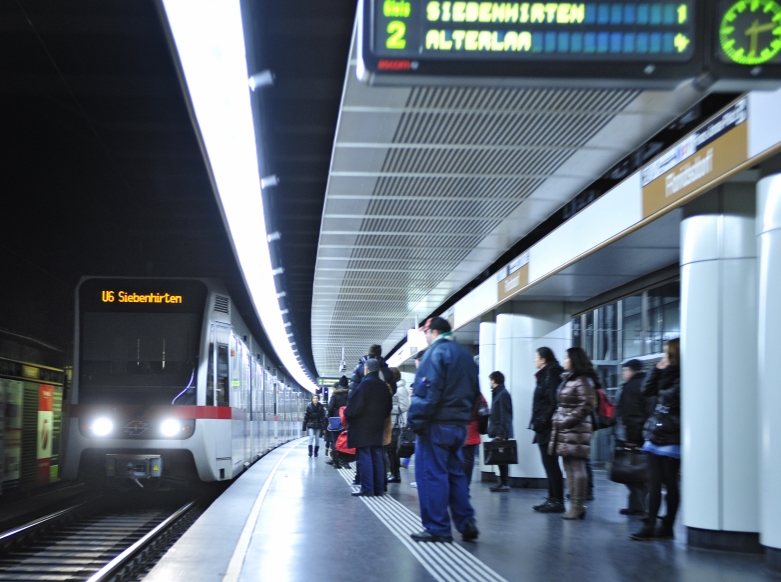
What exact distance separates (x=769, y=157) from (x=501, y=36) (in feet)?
8.36

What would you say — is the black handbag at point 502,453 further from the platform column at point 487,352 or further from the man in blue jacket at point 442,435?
the man in blue jacket at point 442,435

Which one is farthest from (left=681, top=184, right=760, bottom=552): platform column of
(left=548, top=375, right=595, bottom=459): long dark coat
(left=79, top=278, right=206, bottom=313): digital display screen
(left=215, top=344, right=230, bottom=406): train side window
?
(left=79, top=278, right=206, bottom=313): digital display screen

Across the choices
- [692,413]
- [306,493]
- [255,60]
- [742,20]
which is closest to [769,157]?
[742,20]

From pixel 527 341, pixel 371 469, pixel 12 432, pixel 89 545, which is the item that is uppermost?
pixel 527 341

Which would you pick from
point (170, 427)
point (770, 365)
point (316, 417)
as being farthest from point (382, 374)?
point (316, 417)

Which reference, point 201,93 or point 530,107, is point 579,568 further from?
point 201,93

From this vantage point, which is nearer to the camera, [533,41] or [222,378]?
[533,41]

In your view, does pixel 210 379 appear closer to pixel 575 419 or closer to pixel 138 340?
pixel 138 340

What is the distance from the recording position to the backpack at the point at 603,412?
9088mm

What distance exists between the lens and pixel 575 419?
8.73 meters

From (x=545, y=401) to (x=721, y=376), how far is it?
10.00ft

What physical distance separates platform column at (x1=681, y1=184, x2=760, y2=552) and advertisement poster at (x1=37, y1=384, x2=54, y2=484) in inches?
500

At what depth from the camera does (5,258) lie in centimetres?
Result: 1639

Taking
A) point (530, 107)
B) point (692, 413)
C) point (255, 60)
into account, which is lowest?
point (692, 413)
